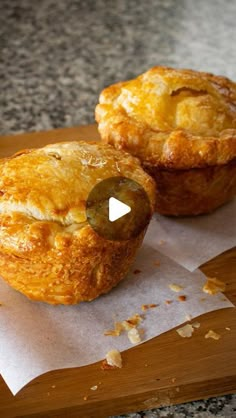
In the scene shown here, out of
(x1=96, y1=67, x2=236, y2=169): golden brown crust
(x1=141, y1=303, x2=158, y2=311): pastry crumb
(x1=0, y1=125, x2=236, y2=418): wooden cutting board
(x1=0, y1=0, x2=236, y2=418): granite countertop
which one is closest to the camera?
(x1=0, y1=125, x2=236, y2=418): wooden cutting board

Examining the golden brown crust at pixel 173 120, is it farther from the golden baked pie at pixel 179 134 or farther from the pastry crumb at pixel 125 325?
the pastry crumb at pixel 125 325

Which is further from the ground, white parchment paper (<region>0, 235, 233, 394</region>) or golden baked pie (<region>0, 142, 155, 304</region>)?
golden baked pie (<region>0, 142, 155, 304</region>)

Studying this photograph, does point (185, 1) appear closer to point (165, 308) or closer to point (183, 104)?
point (183, 104)

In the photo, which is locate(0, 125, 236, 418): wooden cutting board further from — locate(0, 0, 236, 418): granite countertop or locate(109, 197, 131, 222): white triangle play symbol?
locate(0, 0, 236, 418): granite countertop

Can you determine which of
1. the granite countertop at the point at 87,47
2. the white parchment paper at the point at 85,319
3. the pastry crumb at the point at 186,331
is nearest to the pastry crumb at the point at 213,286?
the white parchment paper at the point at 85,319

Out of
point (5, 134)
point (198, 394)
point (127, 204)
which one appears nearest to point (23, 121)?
point (5, 134)
